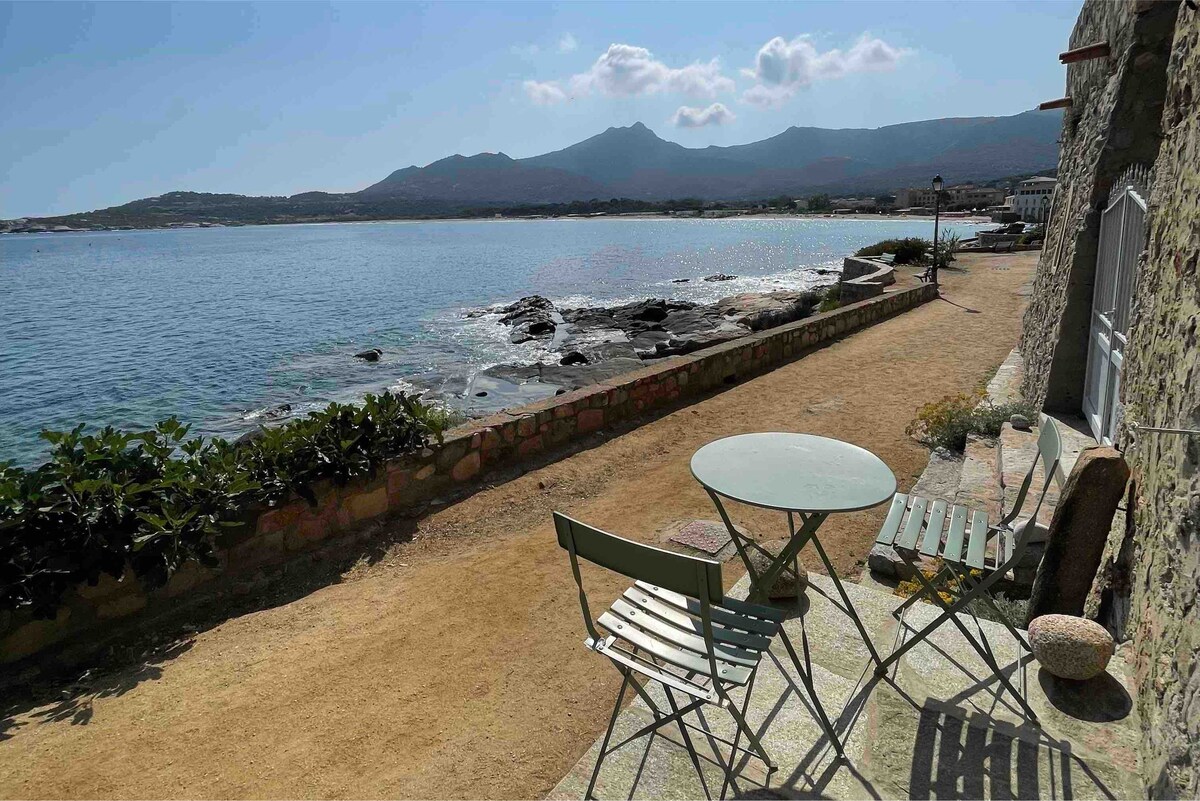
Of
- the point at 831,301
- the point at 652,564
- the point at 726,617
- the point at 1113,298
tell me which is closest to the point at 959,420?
the point at 1113,298

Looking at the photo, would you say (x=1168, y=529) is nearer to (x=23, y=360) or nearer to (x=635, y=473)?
(x=635, y=473)

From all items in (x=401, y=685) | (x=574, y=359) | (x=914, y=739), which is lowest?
(x=574, y=359)

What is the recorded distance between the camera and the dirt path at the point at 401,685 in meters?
2.73

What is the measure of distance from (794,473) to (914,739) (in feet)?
3.54

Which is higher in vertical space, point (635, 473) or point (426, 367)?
point (635, 473)

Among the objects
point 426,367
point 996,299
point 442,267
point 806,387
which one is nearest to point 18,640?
point 806,387

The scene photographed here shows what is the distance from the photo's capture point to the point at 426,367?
18031 mm

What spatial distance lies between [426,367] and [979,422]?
47.4 feet

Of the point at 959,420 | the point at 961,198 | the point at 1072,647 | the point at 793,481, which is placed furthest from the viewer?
the point at 961,198

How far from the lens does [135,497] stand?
3887 millimetres

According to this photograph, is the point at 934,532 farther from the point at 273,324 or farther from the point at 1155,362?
the point at 273,324

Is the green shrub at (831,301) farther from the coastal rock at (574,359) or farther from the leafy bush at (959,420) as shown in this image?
the leafy bush at (959,420)

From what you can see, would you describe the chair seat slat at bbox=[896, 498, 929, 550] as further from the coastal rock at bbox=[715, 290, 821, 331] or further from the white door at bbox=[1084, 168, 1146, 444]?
the coastal rock at bbox=[715, 290, 821, 331]

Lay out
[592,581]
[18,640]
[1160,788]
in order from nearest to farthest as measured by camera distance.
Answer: [1160,788]
[18,640]
[592,581]
